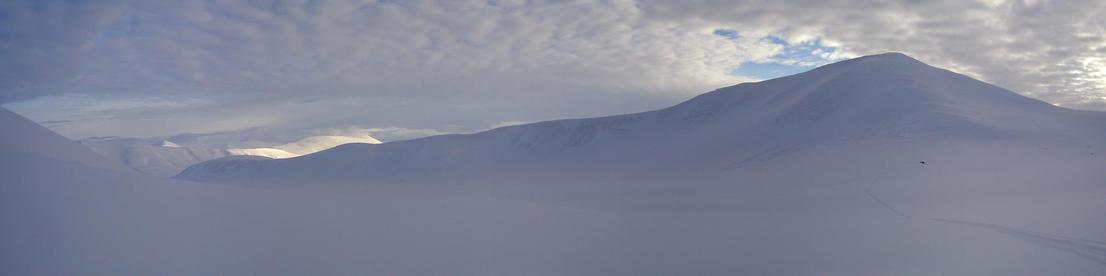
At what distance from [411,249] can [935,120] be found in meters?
27.1

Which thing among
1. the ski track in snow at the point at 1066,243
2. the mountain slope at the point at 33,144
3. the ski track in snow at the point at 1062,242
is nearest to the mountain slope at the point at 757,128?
the ski track in snow at the point at 1062,242

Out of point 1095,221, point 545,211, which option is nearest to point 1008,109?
point 1095,221

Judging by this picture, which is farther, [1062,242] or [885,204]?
[885,204]

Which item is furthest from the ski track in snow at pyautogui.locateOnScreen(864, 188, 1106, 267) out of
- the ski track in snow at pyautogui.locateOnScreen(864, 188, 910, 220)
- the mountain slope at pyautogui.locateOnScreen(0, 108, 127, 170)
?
the mountain slope at pyautogui.locateOnScreen(0, 108, 127, 170)

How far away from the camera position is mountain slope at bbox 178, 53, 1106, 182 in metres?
27.5

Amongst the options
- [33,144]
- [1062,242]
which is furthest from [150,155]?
[1062,242]

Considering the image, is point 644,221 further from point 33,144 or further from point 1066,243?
point 33,144

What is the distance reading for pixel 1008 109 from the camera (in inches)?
1180

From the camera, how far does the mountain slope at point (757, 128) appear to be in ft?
90.1

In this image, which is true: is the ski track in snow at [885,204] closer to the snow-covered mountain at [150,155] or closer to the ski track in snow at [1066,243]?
the ski track in snow at [1066,243]

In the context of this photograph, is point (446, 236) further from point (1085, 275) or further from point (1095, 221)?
point (1095, 221)

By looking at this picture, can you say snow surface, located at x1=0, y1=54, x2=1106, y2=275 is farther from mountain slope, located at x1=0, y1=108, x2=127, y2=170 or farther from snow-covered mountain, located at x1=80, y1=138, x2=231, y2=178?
snow-covered mountain, located at x1=80, y1=138, x2=231, y2=178

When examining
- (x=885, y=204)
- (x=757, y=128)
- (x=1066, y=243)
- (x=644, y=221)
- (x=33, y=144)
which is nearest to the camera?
(x=1066, y=243)

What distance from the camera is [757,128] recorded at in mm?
35062
